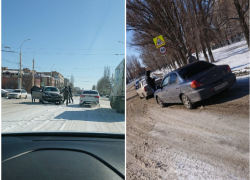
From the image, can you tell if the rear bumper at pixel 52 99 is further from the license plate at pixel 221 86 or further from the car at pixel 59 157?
the license plate at pixel 221 86

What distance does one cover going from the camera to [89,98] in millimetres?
1734

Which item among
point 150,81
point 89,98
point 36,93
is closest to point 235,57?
point 150,81

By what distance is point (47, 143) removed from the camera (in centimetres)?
129

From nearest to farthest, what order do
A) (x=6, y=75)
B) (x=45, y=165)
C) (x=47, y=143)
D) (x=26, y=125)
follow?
(x=45, y=165) → (x=6, y=75) → (x=47, y=143) → (x=26, y=125)

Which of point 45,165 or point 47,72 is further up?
point 47,72

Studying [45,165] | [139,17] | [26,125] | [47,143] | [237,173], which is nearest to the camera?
[237,173]

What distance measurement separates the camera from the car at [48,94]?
1498 mm

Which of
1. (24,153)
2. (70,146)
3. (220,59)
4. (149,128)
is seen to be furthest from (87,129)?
(220,59)

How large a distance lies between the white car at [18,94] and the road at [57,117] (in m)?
0.03

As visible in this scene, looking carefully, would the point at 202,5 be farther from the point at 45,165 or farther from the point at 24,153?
the point at 24,153

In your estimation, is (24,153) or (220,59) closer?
(220,59)

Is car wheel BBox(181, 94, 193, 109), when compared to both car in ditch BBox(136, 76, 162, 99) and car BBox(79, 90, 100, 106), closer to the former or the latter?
car in ditch BBox(136, 76, 162, 99)

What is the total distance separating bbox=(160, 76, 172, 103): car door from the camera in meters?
0.89

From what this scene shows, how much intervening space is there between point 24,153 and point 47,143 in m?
0.18
